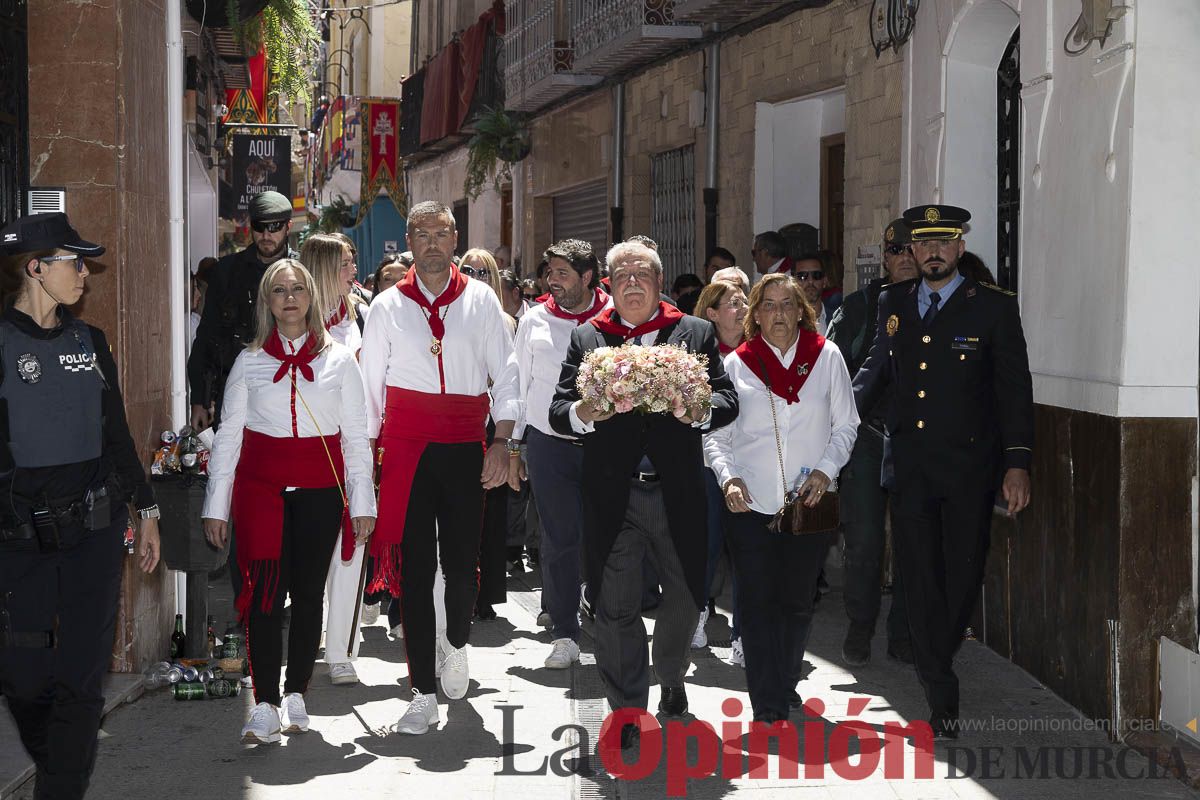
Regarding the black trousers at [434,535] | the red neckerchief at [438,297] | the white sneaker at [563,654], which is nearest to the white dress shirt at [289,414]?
the black trousers at [434,535]

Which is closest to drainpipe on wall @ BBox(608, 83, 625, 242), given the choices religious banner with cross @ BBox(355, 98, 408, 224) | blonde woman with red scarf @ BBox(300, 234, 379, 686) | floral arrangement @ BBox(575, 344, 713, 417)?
blonde woman with red scarf @ BBox(300, 234, 379, 686)

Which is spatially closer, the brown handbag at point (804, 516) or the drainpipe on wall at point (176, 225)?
the brown handbag at point (804, 516)

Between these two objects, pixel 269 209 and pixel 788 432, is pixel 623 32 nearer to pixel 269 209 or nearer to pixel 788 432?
pixel 269 209

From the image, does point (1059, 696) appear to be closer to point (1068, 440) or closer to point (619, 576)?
point (1068, 440)

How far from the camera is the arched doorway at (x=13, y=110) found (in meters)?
7.20

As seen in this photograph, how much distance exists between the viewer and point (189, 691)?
24.1 ft

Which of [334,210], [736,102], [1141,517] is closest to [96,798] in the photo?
[1141,517]

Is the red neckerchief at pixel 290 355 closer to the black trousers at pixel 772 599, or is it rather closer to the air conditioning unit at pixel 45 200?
the air conditioning unit at pixel 45 200

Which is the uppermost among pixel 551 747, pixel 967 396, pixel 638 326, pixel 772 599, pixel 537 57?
pixel 537 57

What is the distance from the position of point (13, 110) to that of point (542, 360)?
287 centimetres

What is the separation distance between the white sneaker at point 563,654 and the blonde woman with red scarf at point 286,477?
164 centimetres

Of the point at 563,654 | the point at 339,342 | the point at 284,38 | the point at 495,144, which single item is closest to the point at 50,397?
the point at 339,342

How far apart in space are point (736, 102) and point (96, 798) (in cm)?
1045

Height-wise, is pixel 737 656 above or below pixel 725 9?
below
